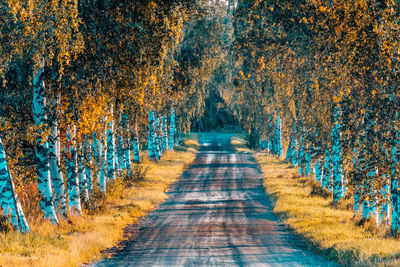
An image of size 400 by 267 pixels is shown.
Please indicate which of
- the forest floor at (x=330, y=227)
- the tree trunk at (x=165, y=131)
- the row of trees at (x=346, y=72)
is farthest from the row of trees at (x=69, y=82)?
the tree trunk at (x=165, y=131)

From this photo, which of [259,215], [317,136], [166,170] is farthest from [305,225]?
[166,170]

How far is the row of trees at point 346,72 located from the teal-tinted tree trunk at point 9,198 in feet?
26.9

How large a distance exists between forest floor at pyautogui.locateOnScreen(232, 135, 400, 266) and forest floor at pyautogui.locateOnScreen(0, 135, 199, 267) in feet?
18.1

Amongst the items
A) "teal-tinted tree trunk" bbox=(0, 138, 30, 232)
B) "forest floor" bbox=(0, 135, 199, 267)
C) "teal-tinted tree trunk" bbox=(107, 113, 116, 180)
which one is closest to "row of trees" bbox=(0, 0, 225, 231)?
"teal-tinted tree trunk" bbox=(0, 138, 30, 232)

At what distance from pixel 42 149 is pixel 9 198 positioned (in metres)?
1.74

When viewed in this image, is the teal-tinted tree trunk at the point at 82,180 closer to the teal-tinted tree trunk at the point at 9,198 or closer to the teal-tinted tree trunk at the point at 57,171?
the teal-tinted tree trunk at the point at 57,171

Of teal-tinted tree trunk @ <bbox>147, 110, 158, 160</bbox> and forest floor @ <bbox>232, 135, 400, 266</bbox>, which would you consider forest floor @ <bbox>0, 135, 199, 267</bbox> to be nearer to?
forest floor @ <bbox>232, 135, 400, 266</bbox>

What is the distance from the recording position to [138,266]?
30.1 feet

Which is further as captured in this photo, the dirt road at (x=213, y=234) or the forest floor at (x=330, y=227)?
the dirt road at (x=213, y=234)

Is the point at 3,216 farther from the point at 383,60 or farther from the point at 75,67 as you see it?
the point at 383,60

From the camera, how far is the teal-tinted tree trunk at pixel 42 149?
11031 mm

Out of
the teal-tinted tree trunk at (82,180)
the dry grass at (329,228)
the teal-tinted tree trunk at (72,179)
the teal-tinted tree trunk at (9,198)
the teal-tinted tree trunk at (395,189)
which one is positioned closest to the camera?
the dry grass at (329,228)

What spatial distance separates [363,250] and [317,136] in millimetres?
8844

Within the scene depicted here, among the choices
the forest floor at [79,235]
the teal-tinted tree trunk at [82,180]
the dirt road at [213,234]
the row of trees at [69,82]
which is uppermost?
the row of trees at [69,82]
